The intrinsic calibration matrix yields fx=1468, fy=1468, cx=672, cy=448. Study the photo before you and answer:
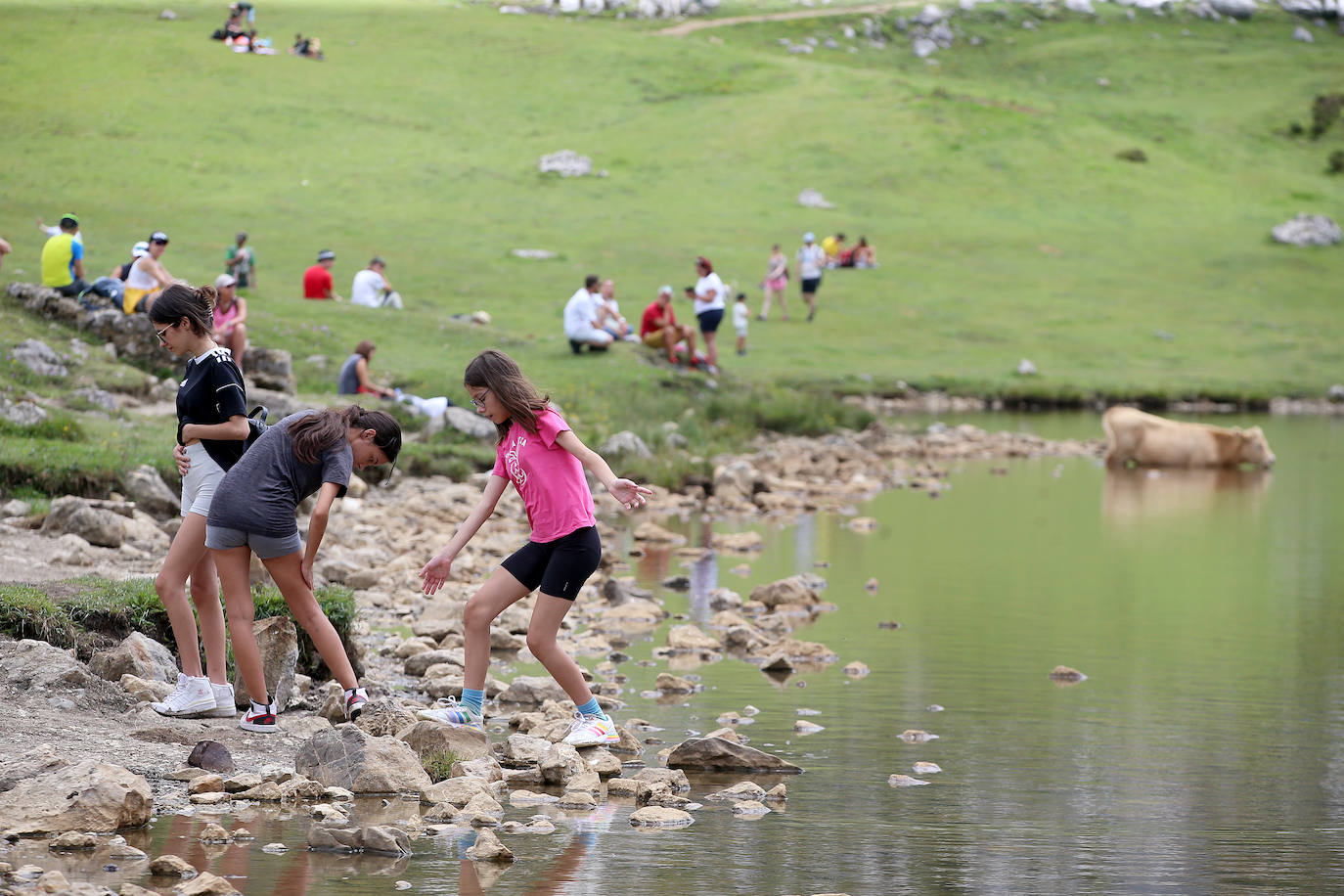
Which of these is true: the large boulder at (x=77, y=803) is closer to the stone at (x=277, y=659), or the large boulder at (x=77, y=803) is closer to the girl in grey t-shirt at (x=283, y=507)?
the girl in grey t-shirt at (x=283, y=507)

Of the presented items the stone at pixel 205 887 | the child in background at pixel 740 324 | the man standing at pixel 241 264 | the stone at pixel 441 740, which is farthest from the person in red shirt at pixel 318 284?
the stone at pixel 205 887

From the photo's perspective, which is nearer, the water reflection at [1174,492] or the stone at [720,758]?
the stone at [720,758]

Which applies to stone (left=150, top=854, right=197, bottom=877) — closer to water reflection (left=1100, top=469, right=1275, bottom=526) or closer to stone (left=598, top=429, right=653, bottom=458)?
stone (left=598, top=429, right=653, bottom=458)

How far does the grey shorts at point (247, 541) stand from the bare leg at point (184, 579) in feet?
0.42

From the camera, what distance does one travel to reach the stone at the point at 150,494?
15.7 meters

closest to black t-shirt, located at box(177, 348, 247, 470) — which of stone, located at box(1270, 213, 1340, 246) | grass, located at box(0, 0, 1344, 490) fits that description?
grass, located at box(0, 0, 1344, 490)

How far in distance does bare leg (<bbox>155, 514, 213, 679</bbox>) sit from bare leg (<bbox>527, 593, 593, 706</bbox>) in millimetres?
2020

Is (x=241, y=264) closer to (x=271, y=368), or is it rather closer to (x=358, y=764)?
(x=271, y=368)

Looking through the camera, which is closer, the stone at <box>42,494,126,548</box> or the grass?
the stone at <box>42,494,126,548</box>

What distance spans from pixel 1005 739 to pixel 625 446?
14240 mm

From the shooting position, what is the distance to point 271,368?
23.6 m

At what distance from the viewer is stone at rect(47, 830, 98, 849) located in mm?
6574

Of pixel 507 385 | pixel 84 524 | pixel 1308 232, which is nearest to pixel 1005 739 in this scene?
pixel 507 385

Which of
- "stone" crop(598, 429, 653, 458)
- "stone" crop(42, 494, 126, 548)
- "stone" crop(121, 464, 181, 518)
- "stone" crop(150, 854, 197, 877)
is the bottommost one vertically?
"stone" crop(598, 429, 653, 458)
